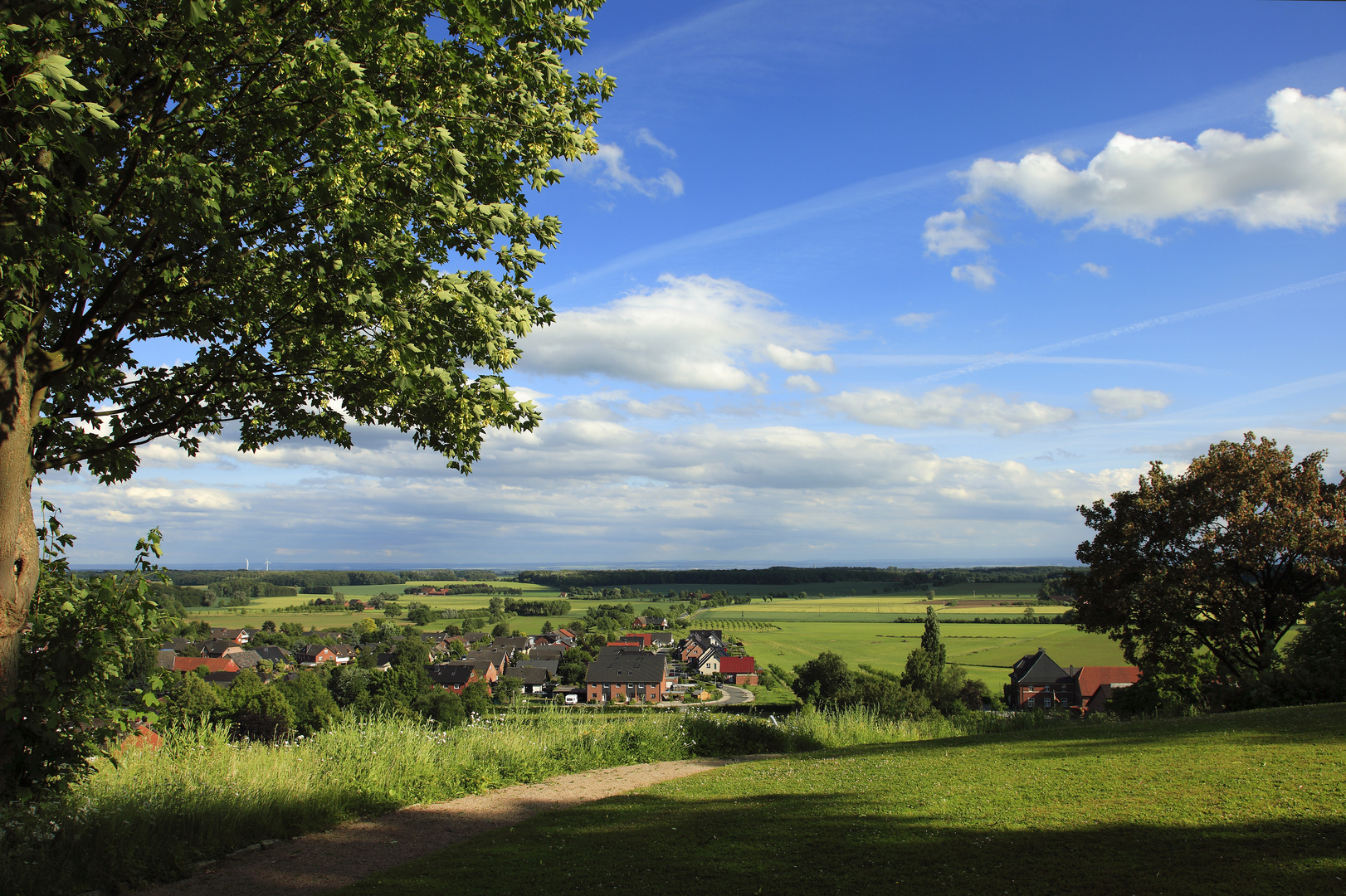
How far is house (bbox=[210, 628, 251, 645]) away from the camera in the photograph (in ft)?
200

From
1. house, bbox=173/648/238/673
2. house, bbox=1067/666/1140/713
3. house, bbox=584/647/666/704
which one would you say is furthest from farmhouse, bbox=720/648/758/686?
house, bbox=173/648/238/673

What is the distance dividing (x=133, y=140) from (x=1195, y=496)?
874 inches

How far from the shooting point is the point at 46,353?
6500 mm

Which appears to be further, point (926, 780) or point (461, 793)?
point (461, 793)

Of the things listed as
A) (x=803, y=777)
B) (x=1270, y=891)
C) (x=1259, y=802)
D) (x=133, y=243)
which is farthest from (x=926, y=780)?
(x=133, y=243)

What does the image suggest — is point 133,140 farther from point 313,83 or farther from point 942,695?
point 942,695

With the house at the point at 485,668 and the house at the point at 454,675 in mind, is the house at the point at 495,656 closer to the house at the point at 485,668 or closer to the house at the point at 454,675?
the house at the point at 485,668

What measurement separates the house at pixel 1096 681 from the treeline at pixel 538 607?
78.2 meters

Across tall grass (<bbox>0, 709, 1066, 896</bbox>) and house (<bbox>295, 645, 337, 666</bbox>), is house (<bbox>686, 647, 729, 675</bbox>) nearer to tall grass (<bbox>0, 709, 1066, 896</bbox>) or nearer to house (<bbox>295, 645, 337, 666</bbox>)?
house (<bbox>295, 645, 337, 666</bbox>)

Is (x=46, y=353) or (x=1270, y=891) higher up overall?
(x=46, y=353)

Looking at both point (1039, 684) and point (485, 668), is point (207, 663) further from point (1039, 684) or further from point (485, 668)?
point (1039, 684)

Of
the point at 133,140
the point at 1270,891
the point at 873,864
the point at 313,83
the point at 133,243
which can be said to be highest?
the point at 313,83

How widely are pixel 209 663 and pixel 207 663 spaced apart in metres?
0.35

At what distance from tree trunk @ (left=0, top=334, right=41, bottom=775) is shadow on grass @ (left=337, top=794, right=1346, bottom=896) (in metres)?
3.62
